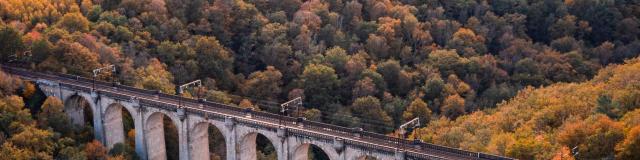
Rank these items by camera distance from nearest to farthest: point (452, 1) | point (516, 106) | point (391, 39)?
point (516, 106)
point (391, 39)
point (452, 1)

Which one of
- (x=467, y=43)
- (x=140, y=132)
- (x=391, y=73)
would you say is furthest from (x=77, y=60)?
(x=467, y=43)

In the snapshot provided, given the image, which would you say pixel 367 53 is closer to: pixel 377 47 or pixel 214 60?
pixel 377 47

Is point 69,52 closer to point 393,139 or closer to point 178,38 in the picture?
point 178,38

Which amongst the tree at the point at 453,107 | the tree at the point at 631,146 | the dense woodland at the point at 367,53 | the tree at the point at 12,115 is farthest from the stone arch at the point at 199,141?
the tree at the point at 631,146

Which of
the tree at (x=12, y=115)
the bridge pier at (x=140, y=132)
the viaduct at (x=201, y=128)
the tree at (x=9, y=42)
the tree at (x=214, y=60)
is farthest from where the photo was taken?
the tree at (x=214, y=60)

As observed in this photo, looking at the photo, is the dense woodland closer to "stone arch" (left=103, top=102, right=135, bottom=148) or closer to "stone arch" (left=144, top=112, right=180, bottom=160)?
"stone arch" (left=144, top=112, right=180, bottom=160)

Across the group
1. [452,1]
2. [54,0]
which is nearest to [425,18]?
[452,1]

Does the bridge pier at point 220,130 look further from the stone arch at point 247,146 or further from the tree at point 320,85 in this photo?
the tree at point 320,85
